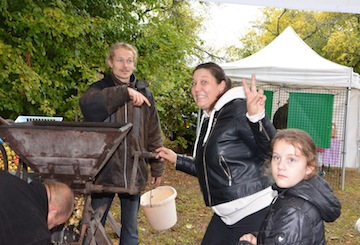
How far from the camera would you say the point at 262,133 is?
218cm

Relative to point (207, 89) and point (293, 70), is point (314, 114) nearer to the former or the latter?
point (293, 70)

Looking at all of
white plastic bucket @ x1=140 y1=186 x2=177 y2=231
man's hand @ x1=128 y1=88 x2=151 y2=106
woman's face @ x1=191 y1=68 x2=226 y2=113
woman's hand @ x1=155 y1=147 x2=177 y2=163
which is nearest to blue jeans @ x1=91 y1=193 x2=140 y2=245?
woman's hand @ x1=155 y1=147 x2=177 y2=163

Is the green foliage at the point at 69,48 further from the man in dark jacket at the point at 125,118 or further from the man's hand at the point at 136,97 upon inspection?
the man's hand at the point at 136,97

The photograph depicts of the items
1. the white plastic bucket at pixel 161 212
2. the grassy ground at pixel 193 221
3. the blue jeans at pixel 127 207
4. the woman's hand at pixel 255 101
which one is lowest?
the grassy ground at pixel 193 221

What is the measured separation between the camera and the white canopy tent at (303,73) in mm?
7699

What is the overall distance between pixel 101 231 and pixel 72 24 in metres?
3.41

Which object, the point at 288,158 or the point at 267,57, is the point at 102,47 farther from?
the point at 288,158

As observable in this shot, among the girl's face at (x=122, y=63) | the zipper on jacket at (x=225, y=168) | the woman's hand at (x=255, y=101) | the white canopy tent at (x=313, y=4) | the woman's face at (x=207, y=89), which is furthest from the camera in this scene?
the girl's face at (x=122, y=63)

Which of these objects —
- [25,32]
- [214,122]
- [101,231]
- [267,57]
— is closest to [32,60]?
[25,32]

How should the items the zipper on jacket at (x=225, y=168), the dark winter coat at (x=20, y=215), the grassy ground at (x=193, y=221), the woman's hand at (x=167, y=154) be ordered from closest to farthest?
1. the dark winter coat at (x=20, y=215)
2. the zipper on jacket at (x=225, y=168)
3. the woman's hand at (x=167, y=154)
4. the grassy ground at (x=193, y=221)

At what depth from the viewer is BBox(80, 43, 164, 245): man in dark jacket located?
9.95 ft

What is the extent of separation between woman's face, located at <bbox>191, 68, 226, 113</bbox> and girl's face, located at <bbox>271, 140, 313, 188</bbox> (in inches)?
28.5

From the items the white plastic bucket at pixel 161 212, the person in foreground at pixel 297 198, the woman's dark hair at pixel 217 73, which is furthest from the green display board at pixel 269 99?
the person in foreground at pixel 297 198

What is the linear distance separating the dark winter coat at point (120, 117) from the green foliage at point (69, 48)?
2.30m
